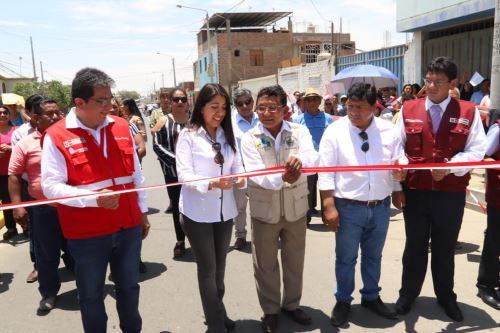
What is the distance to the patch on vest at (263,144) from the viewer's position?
3.18 metres

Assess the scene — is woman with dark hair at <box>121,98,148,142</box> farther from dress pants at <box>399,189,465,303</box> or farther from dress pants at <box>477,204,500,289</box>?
dress pants at <box>477,204,500,289</box>

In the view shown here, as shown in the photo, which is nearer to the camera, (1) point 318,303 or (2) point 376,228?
(2) point 376,228

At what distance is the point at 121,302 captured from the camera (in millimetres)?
2965

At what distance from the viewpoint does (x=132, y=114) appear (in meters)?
6.39

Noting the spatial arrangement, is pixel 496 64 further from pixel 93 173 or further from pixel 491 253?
pixel 93 173

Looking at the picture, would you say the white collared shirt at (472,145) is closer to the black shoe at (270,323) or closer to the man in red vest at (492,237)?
the man in red vest at (492,237)

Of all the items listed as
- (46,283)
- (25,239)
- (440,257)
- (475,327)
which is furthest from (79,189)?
(25,239)

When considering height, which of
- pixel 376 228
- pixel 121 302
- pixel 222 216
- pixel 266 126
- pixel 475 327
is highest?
pixel 266 126

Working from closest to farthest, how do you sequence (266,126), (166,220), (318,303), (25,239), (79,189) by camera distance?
(79,189), (266,126), (318,303), (25,239), (166,220)

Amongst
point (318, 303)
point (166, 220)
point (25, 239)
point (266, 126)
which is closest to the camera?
point (266, 126)

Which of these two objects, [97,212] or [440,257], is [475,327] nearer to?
[440,257]

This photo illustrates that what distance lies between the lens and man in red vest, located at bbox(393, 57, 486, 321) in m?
3.21

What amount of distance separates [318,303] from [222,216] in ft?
4.57

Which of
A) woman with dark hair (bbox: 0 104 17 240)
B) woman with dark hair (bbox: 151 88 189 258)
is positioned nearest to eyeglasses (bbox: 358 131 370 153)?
woman with dark hair (bbox: 151 88 189 258)
